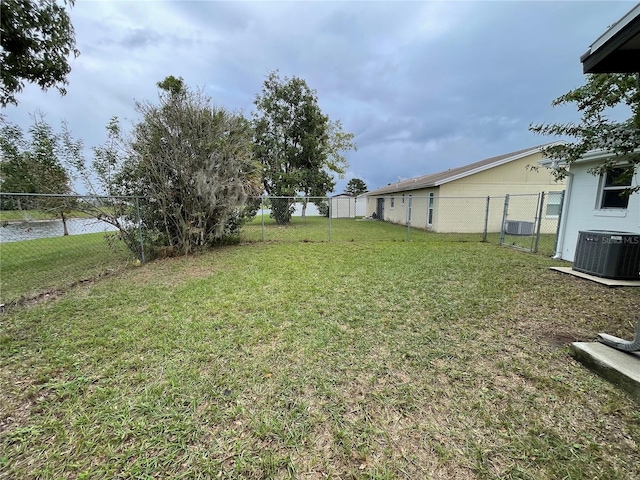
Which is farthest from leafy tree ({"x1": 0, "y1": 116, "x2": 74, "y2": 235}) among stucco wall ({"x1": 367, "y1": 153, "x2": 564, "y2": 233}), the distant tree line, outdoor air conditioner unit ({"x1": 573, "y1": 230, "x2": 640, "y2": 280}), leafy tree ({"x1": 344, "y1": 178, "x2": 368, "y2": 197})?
leafy tree ({"x1": 344, "y1": 178, "x2": 368, "y2": 197})

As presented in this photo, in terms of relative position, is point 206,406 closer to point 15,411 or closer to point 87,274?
point 15,411

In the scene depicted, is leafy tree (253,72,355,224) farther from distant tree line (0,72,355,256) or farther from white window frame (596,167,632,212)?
white window frame (596,167,632,212)

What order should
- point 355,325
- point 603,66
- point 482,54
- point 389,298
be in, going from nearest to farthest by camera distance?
point 603,66 → point 355,325 → point 389,298 → point 482,54

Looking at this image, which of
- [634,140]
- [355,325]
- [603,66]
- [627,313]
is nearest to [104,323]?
[355,325]

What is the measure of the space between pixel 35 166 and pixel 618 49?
832 centimetres

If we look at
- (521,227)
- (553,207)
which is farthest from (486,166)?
(553,207)

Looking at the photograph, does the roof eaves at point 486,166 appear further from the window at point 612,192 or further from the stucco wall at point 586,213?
the window at point 612,192

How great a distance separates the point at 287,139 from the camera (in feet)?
56.9

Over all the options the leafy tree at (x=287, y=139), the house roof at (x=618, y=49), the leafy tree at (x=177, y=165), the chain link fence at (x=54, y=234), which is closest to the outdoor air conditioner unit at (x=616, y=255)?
the house roof at (x=618, y=49)

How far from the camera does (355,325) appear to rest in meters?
3.25

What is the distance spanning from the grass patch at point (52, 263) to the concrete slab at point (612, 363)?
23.5 ft

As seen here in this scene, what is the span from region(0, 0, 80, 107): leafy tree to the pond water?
224 centimetres

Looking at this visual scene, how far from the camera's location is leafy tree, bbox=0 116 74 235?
185 inches

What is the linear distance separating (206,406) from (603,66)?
4.57m
